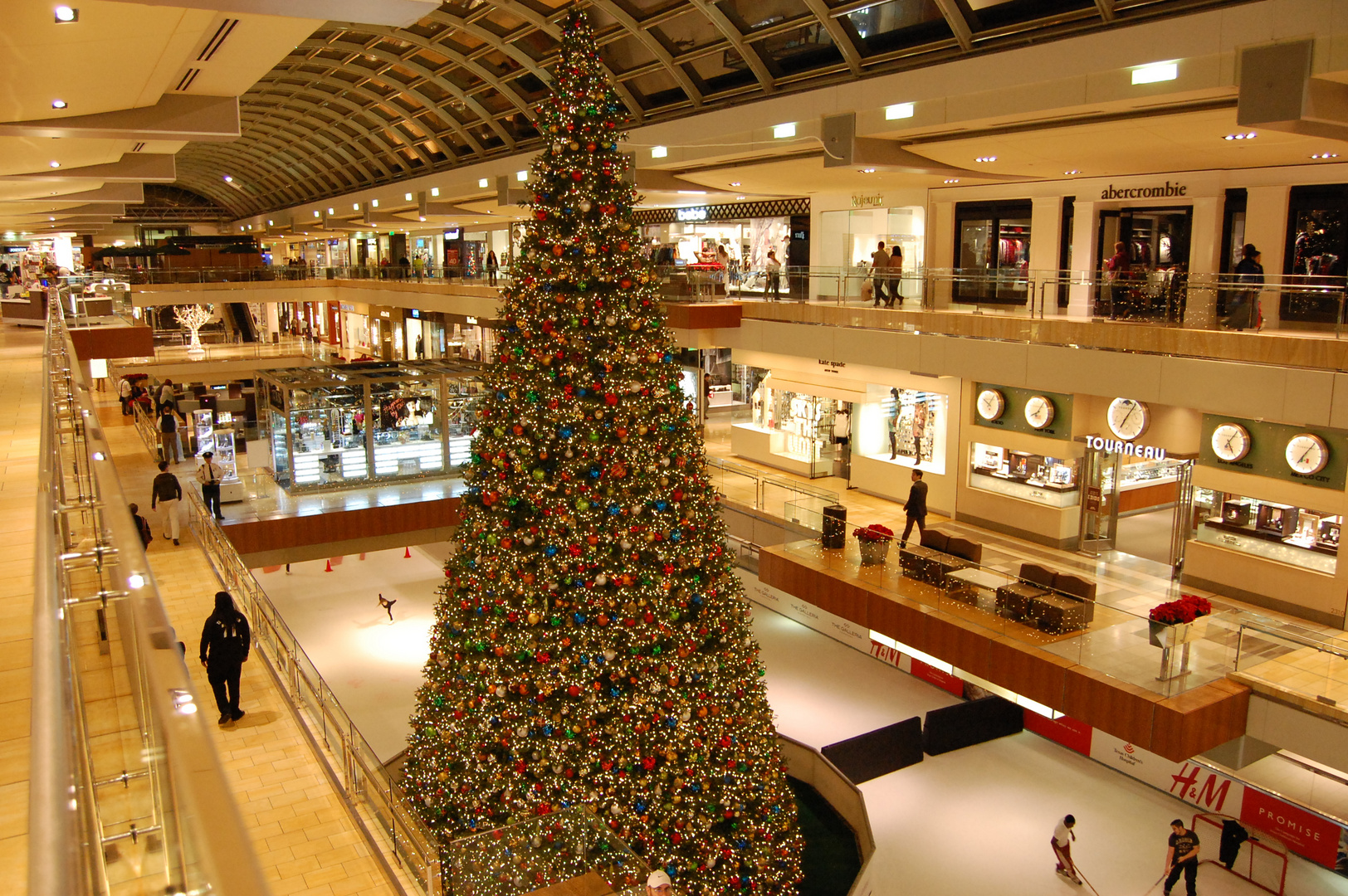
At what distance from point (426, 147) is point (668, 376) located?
32.7 meters

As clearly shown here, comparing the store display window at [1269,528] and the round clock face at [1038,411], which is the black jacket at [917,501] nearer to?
the round clock face at [1038,411]

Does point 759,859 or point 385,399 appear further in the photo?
point 385,399

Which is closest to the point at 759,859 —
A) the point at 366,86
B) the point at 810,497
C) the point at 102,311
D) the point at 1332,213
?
the point at 810,497

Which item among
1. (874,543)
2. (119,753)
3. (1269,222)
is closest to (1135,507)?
(1269,222)

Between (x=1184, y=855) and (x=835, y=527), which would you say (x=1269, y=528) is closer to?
(x=1184, y=855)

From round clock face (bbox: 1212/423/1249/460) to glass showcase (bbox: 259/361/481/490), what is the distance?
1239 centimetres

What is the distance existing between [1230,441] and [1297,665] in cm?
400

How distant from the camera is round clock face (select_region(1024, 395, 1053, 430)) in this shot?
1617 cm

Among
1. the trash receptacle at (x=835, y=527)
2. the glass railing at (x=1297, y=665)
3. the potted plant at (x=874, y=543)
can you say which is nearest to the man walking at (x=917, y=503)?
the trash receptacle at (x=835, y=527)

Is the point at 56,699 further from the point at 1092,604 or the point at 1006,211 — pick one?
the point at 1006,211

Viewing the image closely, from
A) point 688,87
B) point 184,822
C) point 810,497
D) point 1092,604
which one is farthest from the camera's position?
point 688,87

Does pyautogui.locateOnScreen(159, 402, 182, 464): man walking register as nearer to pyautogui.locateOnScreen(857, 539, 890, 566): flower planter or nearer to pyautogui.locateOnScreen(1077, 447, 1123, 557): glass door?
pyautogui.locateOnScreen(857, 539, 890, 566): flower planter

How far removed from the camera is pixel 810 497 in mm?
15703

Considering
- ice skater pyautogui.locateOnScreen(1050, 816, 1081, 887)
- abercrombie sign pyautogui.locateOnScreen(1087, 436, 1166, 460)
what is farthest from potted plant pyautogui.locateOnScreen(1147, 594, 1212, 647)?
abercrombie sign pyautogui.locateOnScreen(1087, 436, 1166, 460)
